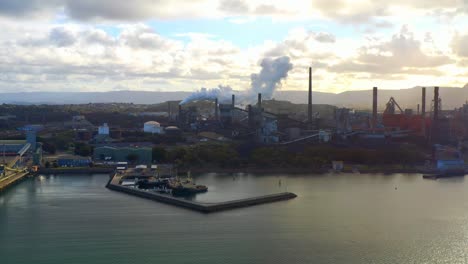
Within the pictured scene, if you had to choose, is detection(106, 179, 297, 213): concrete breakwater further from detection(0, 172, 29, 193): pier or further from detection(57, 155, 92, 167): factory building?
detection(57, 155, 92, 167): factory building

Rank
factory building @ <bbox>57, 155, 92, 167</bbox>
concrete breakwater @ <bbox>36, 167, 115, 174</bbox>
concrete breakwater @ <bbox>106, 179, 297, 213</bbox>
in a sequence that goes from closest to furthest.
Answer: concrete breakwater @ <bbox>106, 179, 297, 213</bbox> → concrete breakwater @ <bbox>36, 167, 115, 174</bbox> → factory building @ <bbox>57, 155, 92, 167</bbox>

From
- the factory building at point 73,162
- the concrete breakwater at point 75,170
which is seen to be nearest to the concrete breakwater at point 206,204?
the concrete breakwater at point 75,170

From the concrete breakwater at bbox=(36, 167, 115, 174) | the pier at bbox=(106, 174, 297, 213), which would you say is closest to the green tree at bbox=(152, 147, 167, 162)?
the concrete breakwater at bbox=(36, 167, 115, 174)

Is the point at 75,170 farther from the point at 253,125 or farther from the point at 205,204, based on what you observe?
the point at 253,125

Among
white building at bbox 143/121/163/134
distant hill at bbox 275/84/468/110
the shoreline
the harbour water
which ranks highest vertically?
distant hill at bbox 275/84/468/110

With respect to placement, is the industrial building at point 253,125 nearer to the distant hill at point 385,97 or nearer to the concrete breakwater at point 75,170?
the concrete breakwater at point 75,170

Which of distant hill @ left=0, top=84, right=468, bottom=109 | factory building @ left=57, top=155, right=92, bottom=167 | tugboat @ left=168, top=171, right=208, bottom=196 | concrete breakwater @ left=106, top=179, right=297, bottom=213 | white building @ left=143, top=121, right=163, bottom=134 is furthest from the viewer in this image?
distant hill @ left=0, top=84, right=468, bottom=109

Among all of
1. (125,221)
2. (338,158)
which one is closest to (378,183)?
(338,158)

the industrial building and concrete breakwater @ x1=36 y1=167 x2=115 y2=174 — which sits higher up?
the industrial building
